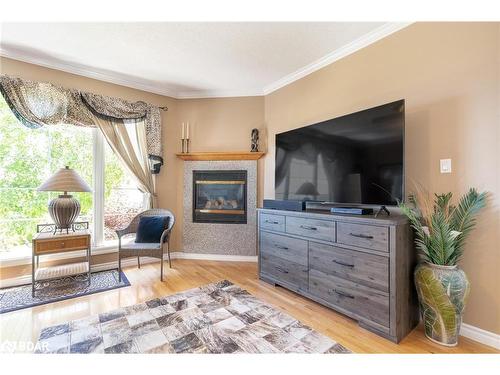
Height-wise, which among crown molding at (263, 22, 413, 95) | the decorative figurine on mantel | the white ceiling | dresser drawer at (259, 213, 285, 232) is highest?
the white ceiling

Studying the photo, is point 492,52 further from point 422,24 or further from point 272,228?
point 272,228

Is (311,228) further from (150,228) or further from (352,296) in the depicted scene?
(150,228)

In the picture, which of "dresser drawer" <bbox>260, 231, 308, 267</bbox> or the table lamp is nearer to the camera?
"dresser drawer" <bbox>260, 231, 308, 267</bbox>

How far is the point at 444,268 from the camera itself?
1.57 m

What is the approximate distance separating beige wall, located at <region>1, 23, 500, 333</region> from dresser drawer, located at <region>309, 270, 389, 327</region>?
68 cm

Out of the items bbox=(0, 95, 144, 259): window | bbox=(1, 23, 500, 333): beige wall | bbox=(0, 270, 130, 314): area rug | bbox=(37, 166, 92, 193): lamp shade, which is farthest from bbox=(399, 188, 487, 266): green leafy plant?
bbox=(0, 95, 144, 259): window

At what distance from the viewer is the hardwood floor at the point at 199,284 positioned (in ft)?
5.24

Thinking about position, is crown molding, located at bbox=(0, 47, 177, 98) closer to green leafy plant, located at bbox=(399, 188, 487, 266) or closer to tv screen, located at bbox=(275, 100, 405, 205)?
tv screen, located at bbox=(275, 100, 405, 205)

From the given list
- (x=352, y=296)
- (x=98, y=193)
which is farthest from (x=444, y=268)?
(x=98, y=193)

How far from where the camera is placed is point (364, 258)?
174cm

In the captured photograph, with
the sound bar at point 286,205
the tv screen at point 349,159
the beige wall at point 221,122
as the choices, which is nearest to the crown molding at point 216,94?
the beige wall at point 221,122

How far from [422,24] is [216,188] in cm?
295

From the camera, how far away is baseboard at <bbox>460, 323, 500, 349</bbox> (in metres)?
1.56
